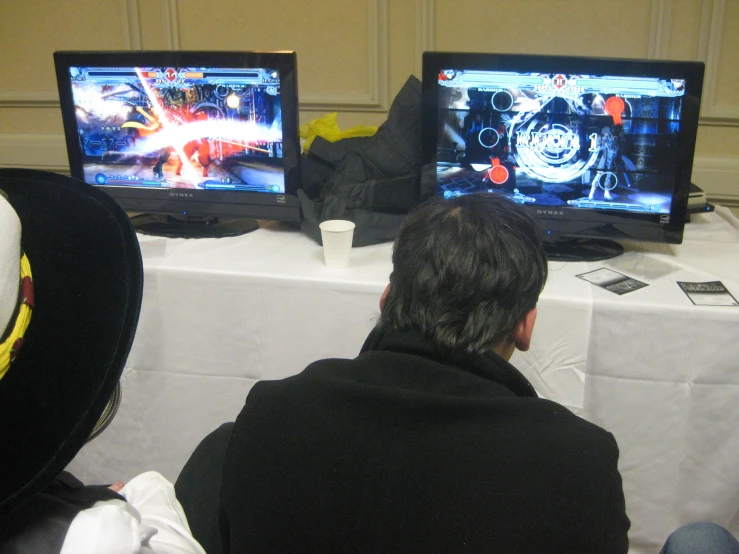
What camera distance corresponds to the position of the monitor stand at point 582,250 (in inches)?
64.7

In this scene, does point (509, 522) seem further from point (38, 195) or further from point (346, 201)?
point (346, 201)

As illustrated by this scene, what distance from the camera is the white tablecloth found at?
142cm

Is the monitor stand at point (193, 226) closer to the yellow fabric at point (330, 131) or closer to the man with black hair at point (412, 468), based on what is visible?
the yellow fabric at point (330, 131)

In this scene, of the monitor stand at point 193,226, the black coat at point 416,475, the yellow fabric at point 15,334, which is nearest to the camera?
the yellow fabric at point 15,334

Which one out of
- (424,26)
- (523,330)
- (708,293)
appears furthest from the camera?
(424,26)

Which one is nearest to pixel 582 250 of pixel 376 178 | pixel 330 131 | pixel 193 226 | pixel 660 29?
pixel 376 178

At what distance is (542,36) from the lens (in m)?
2.46

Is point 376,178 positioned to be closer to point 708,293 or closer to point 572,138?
point 572,138

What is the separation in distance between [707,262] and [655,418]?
414 mm

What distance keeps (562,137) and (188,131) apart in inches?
35.8

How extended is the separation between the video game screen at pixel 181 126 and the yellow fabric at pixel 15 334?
1196 millimetres

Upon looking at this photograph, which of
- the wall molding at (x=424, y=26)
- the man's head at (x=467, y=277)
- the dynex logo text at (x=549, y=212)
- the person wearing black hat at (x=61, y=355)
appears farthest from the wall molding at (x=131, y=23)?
the person wearing black hat at (x=61, y=355)

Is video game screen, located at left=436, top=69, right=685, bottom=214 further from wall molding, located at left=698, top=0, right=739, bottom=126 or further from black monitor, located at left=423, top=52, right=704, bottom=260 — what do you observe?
wall molding, located at left=698, top=0, right=739, bottom=126

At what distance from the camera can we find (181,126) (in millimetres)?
1731
